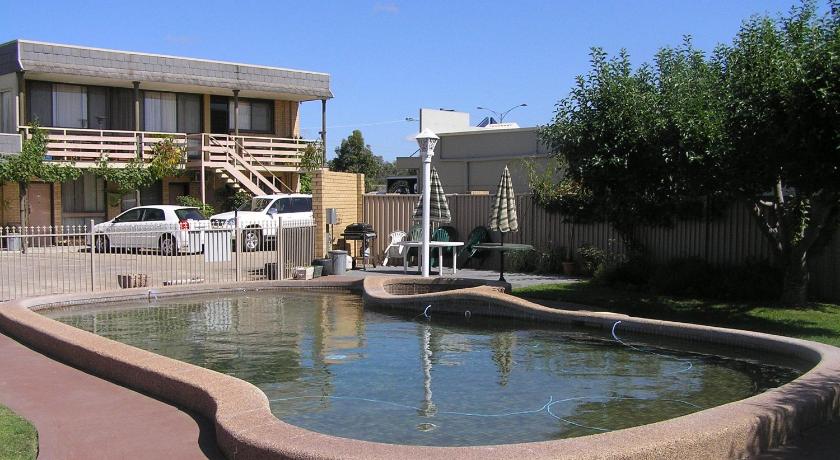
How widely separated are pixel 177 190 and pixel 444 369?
2619cm

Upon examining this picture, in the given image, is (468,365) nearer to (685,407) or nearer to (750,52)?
(685,407)

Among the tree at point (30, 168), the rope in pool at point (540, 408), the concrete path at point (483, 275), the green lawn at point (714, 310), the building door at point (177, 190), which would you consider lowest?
the rope in pool at point (540, 408)

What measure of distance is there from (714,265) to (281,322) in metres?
8.67

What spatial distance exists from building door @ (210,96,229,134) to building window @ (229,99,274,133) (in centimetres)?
23

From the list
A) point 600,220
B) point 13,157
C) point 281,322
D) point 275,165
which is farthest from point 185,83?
point 281,322

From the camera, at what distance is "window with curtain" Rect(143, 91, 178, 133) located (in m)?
33.5

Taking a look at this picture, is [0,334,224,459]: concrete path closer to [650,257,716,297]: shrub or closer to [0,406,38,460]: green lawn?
[0,406,38,460]: green lawn

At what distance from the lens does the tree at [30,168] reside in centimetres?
2722

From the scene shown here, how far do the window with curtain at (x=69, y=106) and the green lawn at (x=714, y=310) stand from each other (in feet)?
72.0

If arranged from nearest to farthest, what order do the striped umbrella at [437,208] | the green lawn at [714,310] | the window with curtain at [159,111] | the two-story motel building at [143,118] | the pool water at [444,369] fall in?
1. the pool water at [444,369]
2. the green lawn at [714,310]
3. the striped umbrella at [437,208]
4. the two-story motel building at [143,118]
5. the window with curtain at [159,111]

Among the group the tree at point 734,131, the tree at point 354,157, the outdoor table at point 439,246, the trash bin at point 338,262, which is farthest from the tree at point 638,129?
the tree at point 354,157

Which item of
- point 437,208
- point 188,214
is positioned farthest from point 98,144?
point 437,208

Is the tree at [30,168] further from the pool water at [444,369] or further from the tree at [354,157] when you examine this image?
the tree at [354,157]

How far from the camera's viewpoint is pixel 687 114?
44.9ft
